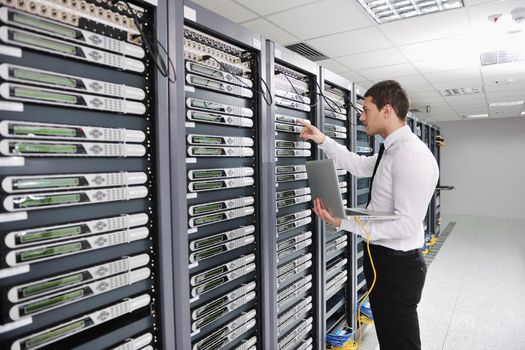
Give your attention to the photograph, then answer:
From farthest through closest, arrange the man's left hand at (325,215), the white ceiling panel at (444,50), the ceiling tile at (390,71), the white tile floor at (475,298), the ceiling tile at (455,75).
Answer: the ceiling tile at (455,75), the ceiling tile at (390,71), the white ceiling panel at (444,50), the white tile floor at (475,298), the man's left hand at (325,215)

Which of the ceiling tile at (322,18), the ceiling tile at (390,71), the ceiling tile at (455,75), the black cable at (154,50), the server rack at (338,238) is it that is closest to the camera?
the black cable at (154,50)

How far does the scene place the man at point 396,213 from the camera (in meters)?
1.49

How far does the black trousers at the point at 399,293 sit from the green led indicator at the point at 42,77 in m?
1.44

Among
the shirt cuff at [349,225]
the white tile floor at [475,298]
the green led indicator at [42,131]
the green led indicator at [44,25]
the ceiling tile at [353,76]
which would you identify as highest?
the ceiling tile at [353,76]

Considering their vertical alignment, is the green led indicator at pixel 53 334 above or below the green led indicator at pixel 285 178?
below

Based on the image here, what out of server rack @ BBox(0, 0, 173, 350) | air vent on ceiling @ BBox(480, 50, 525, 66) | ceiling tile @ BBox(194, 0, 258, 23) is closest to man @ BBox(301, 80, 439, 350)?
server rack @ BBox(0, 0, 173, 350)

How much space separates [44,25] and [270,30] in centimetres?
284

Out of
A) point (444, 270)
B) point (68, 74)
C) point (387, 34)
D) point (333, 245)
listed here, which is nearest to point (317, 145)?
point (333, 245)

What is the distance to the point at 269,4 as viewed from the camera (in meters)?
2.76

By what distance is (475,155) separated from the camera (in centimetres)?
990

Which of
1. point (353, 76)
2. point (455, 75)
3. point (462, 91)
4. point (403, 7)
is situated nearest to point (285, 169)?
point (403, 7)

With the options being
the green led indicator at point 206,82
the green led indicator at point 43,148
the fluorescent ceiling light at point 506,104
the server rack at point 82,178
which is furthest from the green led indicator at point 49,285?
the fluorescent ceiling light at point 506,104

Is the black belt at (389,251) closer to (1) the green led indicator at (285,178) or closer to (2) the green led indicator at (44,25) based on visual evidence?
(1) the green led indicator at (285,178)

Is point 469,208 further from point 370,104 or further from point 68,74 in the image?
point 68,74
